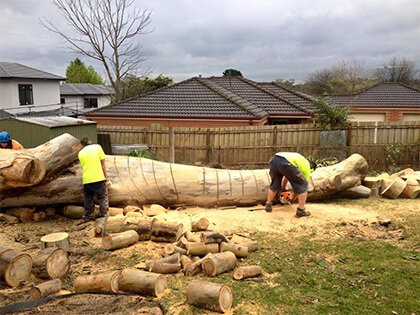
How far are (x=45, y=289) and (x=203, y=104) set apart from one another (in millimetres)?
11725

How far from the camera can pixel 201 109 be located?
14062 mm

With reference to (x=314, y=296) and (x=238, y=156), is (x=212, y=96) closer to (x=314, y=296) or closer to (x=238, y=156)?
(x=238, y=156)

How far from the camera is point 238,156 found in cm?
1189

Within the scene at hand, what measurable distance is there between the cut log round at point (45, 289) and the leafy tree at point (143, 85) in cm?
2600

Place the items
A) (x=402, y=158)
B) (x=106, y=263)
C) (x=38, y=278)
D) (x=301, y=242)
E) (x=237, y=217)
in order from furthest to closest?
(x=402, y=158)
(x=237, y=217)
(x=301, y=242)
(x=106, y=263)
(x=38, y=278)

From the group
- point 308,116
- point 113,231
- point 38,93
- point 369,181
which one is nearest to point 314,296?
point 113,231

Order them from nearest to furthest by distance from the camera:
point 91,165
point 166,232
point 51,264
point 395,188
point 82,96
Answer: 1. point 51,264
2. point 166,232
3. point 91,165
4. point 395,188
5. point 82,96

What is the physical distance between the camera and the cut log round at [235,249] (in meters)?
4.52

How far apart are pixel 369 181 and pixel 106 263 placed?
20.5 feet

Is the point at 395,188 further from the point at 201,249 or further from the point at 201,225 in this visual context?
the point at 201,249

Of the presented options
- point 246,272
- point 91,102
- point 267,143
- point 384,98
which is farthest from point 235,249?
point 91,102

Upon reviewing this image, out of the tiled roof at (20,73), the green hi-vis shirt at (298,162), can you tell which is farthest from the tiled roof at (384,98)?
the tiled roof at (20,73)

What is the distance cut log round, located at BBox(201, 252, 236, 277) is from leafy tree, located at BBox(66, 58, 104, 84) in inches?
2079

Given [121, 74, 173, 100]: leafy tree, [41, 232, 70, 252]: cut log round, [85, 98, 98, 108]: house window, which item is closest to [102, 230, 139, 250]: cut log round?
[41, 232, 70, 252]: cut log round
